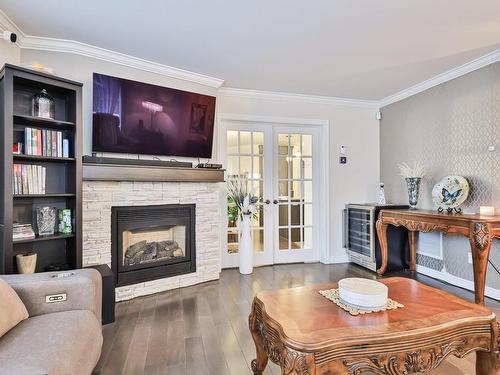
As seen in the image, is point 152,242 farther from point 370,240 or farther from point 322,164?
Result: point 370,240

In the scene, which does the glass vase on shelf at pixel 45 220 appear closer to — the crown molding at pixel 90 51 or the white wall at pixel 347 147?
the crown molding at pixel 90 51

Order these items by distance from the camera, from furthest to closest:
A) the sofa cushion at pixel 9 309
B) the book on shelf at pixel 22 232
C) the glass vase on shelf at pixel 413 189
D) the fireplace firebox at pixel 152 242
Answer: the glass vase on shelf at pixel 413 189 < the fireplace firebox at pixel 152 242 < the book on shelf at pixel 22 232 < the sofa cushion at pixel 9 309

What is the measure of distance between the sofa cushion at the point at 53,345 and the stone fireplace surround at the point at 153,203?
127 cm

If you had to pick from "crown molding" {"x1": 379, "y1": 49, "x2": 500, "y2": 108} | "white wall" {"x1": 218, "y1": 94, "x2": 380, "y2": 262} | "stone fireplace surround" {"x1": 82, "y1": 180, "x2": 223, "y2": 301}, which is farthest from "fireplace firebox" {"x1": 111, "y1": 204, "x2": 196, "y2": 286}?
"crown molding" {"x1": 379, "y1": 49, "x2": 500, "y2": 108}

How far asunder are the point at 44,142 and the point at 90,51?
3.35ft

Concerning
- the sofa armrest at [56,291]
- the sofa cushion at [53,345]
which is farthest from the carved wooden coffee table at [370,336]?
the sofa armrest at [56,291]

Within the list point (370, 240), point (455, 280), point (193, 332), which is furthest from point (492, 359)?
point (370, 240)

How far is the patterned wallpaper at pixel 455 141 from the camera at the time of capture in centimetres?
304

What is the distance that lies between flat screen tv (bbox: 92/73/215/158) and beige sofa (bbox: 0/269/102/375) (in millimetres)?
1463

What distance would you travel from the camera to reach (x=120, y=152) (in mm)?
2979

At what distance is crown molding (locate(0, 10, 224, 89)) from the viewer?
2.58 metres

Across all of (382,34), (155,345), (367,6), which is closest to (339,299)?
(155,345)

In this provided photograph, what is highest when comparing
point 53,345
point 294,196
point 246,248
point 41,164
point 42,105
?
point 42,105

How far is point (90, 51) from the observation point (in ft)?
9.29
